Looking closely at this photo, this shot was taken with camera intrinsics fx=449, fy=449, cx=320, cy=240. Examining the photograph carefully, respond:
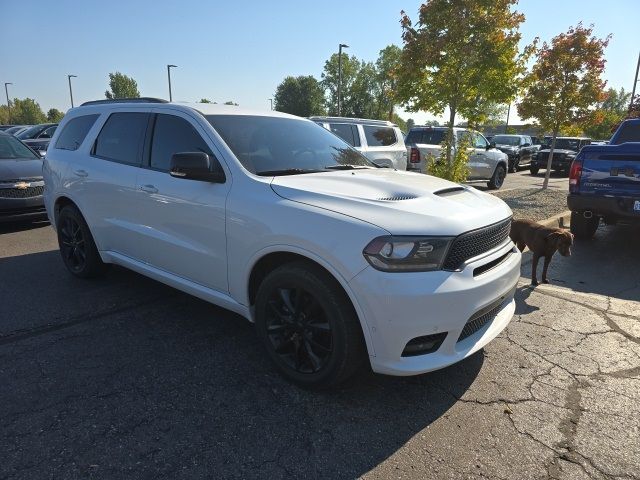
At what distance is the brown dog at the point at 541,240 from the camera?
485 centimetres

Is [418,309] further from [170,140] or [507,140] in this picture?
[507,140]

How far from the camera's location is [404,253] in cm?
250

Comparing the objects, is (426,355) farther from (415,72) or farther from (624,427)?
(415,72)

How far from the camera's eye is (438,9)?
404 inches

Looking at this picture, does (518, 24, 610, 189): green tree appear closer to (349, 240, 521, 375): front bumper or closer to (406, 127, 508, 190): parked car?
(406, 127, 508, 190): parked car

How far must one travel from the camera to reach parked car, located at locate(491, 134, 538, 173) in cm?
2174

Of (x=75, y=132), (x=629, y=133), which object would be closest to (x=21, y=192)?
(x=75, y=132)

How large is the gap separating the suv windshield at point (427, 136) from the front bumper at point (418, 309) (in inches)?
467

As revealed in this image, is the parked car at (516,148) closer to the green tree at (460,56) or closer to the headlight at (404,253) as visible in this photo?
the green tree at (460,56)

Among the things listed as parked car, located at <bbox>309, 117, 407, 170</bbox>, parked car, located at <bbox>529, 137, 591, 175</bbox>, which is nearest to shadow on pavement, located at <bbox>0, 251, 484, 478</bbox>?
parked car, located at <bbox>309, 117, 407, 170</bbox>

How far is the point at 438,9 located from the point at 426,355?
32.5 ft

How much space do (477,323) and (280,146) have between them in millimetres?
2022

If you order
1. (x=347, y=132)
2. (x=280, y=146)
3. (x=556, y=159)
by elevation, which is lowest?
(x=556, y=159)

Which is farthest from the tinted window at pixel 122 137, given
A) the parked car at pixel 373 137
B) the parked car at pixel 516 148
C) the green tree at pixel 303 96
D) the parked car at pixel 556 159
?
the green tree at pixel 303 96
